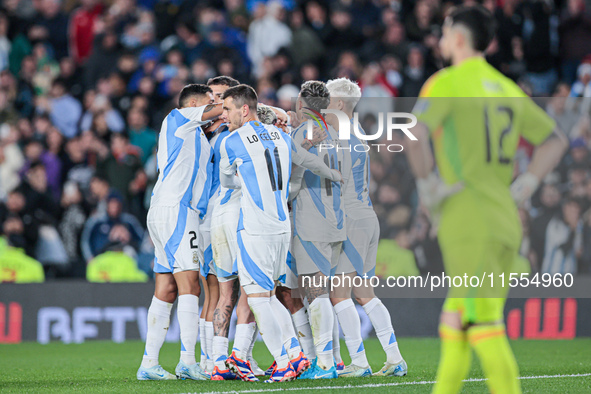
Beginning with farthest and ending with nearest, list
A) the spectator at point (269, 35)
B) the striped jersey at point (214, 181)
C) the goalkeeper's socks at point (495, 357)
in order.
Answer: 1. the spectator at point (269, 35)
2. the striped jersey at point (214, 181)
3. the goalkeeper's socks at point (495, 357)

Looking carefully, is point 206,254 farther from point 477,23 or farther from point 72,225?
point 72,225

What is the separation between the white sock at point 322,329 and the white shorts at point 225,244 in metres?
0.74

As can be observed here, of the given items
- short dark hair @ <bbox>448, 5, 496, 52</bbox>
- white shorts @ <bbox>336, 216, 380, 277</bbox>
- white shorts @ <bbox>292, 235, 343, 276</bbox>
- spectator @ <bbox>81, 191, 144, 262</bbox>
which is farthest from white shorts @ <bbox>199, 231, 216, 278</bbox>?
spectator @ <bbox>81, 191, 144, 262</bbox>

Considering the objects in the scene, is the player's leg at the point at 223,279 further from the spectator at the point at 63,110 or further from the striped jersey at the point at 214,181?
the spectator at the point at 63,110

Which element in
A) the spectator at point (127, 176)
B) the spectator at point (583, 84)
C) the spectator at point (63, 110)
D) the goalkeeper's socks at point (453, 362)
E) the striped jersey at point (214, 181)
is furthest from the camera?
the spectator at point (63, 110)

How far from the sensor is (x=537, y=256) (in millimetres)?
11656

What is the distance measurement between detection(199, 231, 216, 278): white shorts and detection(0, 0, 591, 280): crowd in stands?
14.1 ft

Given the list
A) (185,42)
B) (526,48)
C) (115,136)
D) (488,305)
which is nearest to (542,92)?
(526,48)

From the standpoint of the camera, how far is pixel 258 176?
6656 millimetres

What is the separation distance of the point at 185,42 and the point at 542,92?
598 cm

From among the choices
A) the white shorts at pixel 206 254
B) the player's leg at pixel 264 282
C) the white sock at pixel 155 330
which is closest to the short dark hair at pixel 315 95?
the player's leg at pixel 264 282

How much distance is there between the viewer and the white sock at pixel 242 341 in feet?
22.6

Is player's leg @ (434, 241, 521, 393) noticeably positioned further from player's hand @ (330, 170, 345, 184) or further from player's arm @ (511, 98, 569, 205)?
player's hand @ (330, 170, 345, 184)

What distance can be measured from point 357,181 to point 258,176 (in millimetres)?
1200
